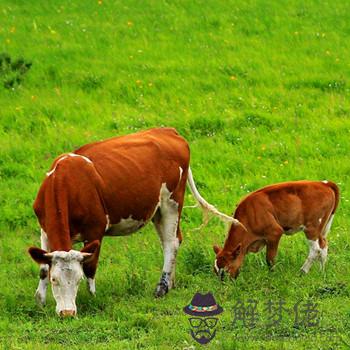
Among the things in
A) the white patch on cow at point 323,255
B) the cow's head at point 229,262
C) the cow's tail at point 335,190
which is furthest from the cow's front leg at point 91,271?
the cow's tail at point 335,190

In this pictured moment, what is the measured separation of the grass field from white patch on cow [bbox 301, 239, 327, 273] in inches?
3.8

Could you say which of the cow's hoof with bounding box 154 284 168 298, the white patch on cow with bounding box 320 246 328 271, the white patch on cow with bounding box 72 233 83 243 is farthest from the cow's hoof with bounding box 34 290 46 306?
the white patch on cow with bounding box 320 246 328 271

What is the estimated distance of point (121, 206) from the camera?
11273 mm

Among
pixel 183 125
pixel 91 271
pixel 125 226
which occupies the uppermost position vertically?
pixel 125 226

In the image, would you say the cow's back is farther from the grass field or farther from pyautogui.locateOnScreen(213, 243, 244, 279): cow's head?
pyautogui.locateOnScreen(213, 243, 244, 279): cow's head

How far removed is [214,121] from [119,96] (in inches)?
86.3

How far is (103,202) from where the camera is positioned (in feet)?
36.2

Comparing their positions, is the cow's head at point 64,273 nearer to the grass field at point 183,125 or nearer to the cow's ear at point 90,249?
the cow's ear at point 90,249

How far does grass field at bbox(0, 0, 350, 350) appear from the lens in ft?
32.3

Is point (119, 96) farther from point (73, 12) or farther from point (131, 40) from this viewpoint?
point (73, 12)

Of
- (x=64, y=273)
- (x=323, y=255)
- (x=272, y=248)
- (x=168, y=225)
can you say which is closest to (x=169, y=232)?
(x=168, y=225)

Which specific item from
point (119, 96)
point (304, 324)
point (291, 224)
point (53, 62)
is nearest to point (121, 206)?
point (291, 224)

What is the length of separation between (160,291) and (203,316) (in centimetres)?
184

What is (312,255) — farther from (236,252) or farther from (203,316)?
(203,316)
